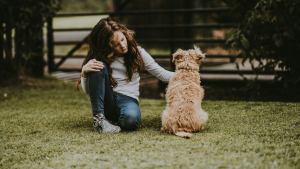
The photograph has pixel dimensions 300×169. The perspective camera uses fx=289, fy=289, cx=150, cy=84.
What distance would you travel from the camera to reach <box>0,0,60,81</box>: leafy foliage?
17.1 feet

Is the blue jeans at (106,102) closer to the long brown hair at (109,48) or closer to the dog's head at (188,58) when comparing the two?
the long brown hair at (109,48)

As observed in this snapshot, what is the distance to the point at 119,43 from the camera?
268 centimetres

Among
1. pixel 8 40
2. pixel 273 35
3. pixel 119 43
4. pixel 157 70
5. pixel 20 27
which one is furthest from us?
pixel 8 40

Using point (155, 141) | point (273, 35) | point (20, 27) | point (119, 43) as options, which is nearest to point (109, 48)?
point (119, 43)

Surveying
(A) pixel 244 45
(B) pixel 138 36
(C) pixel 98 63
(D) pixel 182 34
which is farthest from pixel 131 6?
(C) pixel 98 63

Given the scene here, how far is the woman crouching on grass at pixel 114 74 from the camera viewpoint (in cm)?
258

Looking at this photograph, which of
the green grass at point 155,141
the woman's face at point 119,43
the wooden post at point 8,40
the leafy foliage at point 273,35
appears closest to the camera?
the green grass at point 155,141

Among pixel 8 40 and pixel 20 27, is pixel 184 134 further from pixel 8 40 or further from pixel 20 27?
pixel 8 40

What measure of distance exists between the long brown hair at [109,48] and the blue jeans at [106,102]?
0.14m

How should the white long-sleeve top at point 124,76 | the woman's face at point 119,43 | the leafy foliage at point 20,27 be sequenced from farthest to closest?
the leafy foliage at point 20,27
the white long-sleeve top at point 124,76
the woman's face at point 119,43

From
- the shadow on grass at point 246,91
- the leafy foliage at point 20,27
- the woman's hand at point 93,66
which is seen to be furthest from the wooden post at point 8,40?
the woman's hand at point 93,66

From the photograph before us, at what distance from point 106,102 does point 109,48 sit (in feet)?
1.69

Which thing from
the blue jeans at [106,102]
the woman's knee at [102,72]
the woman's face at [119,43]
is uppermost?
the woman's face at [119,43]

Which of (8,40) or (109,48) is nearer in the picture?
(109,48)
